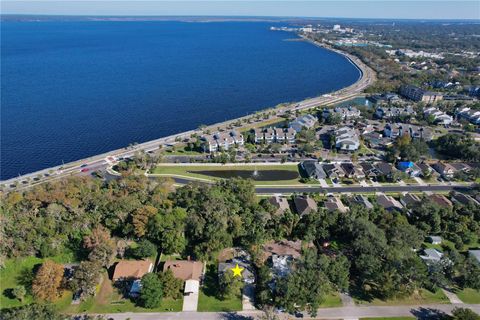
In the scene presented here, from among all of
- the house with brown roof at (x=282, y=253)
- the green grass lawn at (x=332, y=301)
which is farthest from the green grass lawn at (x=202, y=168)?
the green grass lawn at (x=332, y=301)

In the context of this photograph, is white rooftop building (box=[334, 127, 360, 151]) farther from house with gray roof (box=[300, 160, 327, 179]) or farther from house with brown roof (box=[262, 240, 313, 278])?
house with brown roof (box=[262, 240, 313, 278])

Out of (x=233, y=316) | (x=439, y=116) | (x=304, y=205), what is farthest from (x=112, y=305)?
(x=439, y=116)

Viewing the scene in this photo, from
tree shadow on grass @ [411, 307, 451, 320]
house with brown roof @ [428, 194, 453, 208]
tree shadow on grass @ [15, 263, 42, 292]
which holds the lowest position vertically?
tree shadow on grass @ [411, 307, 451, 320]

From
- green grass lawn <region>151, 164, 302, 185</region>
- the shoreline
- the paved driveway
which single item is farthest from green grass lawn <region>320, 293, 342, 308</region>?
the shoreline

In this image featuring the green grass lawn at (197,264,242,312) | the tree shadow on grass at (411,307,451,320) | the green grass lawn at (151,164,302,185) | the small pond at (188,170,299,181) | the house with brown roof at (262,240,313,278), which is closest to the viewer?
the tree shadow on grass at (411,307,451,320)

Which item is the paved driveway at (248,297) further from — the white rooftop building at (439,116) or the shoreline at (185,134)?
the white rooftop building at (439,116)

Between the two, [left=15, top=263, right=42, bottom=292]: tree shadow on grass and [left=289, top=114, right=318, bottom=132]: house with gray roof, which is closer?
[left=15, top=263, right=42, bottom=292]: tree shadow on grass

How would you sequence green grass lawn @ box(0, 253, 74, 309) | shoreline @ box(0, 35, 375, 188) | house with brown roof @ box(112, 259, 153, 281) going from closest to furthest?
green grass lawn @ box(0, 253, 74, 309)
house with brown roof @ box(112, 259, 153, 281)
shoreline @ box(0, 35, 375, 188)

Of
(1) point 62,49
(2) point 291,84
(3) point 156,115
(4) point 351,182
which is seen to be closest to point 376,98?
(2) point 291,84
